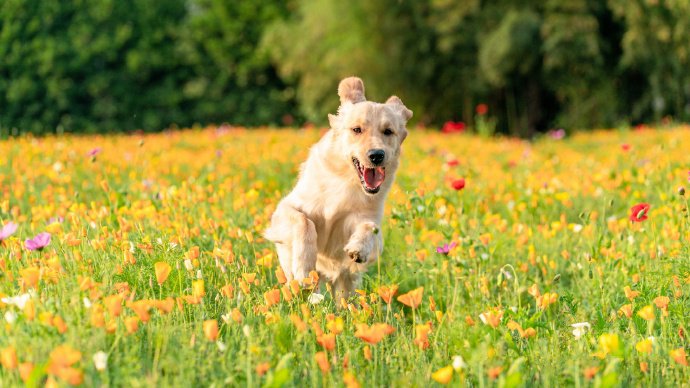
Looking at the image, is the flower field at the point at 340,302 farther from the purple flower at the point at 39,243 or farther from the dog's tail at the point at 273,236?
the dog's tail at the point at 273,236

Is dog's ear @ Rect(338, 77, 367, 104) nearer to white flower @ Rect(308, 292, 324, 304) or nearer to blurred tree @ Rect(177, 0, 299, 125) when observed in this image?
white flower @ Rect(308, 292, 324, 304)

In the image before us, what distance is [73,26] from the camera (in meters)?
20.5

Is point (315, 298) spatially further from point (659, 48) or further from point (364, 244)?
point (659, 48)

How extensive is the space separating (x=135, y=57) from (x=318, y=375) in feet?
63.3

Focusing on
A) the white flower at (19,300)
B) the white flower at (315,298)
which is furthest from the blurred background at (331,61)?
the white flower at (19,300)

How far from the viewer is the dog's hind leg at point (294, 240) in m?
4.23

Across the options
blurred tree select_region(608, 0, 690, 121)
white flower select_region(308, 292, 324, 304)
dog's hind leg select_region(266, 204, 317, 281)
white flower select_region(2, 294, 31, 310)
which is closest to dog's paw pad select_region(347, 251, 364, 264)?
dog's hind leg select_region(266, 204, 317, 281)

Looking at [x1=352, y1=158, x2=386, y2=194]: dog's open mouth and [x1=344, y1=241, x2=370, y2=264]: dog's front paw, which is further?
[x1=352, y1=158, x2=386, y2=194]: dog's open mouth

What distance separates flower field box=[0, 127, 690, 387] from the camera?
2770 mm

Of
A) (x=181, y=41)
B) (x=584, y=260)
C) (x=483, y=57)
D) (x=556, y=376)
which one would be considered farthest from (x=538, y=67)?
(x=556, y=376)

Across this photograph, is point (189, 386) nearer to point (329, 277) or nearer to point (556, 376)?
point (556, 376)

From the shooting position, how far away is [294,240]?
4289mm

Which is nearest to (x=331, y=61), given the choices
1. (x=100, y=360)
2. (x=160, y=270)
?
(x=160, y=270)

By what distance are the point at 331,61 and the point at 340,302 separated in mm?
16819
